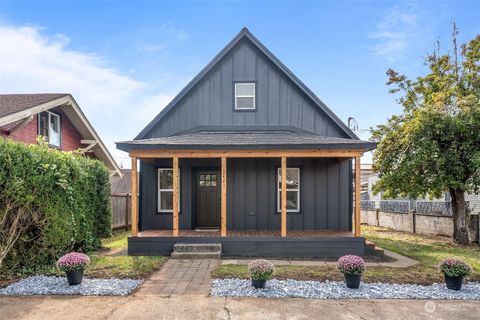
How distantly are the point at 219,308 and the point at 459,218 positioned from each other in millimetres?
10505

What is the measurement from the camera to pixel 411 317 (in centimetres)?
457

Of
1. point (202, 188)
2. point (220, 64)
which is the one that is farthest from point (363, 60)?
point (202, 188)

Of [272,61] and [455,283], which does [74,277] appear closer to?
[455,283]

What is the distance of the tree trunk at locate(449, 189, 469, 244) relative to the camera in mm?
11141

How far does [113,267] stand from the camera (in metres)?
7.15

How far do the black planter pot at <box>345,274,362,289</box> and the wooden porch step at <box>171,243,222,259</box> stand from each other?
3687mm

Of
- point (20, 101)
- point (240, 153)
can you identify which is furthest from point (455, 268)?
point (20, 101)

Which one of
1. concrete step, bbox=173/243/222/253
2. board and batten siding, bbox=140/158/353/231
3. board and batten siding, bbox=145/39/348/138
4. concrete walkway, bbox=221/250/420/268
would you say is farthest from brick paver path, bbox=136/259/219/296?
board and batten siding, bbox=145/39/348/138

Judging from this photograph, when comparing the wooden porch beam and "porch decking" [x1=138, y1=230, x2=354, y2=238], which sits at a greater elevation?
the wooden porch beam

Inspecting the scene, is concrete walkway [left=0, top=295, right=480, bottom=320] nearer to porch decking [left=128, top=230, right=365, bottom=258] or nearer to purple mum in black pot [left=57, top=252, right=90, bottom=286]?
purple mum in black pot [left=57, top=252, right=90, bottom=286]

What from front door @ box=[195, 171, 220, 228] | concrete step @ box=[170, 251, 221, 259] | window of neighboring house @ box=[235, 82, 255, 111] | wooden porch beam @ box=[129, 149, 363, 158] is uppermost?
window of neighboring house @ box=[235, 82, 255, 111]

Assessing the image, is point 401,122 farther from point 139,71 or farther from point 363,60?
point 139,71

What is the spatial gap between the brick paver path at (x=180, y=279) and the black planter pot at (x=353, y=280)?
2.59 metres

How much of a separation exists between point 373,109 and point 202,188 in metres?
13.0
